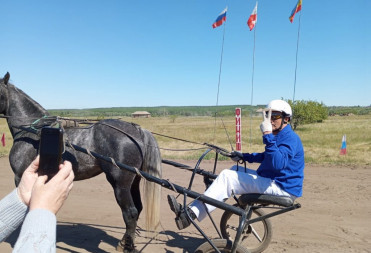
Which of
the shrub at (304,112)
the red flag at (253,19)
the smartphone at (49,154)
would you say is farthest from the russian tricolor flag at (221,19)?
the shrub at (304,112)

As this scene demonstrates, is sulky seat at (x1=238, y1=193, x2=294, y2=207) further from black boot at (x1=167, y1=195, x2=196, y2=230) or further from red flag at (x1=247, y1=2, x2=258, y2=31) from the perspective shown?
red flag at (x1=247, y1=2, x2=258, y2=31)

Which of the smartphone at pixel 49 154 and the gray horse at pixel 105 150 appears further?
the gray horse at pixel 105 150

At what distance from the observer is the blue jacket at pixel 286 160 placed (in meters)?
3.11

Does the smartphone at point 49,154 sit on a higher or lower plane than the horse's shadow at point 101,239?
higher

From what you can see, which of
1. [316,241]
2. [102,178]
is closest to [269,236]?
[316,241]

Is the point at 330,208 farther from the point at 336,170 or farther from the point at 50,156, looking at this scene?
the point at 50,156

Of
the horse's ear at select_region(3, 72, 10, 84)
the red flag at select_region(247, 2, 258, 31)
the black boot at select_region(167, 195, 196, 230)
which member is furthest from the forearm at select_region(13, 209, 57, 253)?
the red flag at select_region(247, 2, 258, 31)

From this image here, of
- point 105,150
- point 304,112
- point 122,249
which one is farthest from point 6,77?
point 304,112

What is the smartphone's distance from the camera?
1.02 meters

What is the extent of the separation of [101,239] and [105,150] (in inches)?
59.5

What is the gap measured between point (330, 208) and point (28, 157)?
547 cm

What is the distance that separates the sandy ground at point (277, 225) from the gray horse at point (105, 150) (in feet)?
1.96

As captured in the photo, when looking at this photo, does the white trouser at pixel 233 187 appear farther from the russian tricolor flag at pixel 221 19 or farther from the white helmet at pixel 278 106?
the russian tricolor flag at pixel 221 19

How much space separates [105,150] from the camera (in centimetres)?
438
